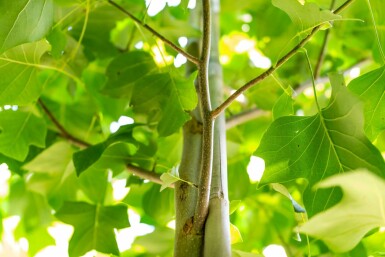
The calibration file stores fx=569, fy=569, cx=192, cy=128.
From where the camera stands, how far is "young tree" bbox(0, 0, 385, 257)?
0.52 m

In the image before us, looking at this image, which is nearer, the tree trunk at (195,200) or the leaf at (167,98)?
the tree trunk at (195,200)

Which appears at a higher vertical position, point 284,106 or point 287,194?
point 284,106

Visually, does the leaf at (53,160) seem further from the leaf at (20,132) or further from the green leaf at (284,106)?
the green leaf at (284,106)

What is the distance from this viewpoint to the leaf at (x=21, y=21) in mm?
538

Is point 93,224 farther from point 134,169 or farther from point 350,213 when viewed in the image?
point 350,213

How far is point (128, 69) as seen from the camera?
80 cm

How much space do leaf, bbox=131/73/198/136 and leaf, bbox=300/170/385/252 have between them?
25cm

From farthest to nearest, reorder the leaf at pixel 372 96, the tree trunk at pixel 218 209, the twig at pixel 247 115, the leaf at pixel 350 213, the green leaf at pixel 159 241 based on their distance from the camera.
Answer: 1. the twig at pixel 247 115
2. the green leaf at pixel 159 241
3. the leaf at pixel 372 96
4. the tree trunk at pixel 218 209
5. the leaf at pixel 350 213

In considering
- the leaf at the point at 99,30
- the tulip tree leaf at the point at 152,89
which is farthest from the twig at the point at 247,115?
the leaf at the point at 99,30

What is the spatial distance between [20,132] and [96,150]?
0.44 ft

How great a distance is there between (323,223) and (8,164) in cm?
55

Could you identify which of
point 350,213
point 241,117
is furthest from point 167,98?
point 350,213

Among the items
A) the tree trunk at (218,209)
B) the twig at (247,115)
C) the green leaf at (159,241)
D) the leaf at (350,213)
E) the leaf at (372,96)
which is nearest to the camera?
the leaf at (350,213)

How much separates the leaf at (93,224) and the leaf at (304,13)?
1.24 ft
